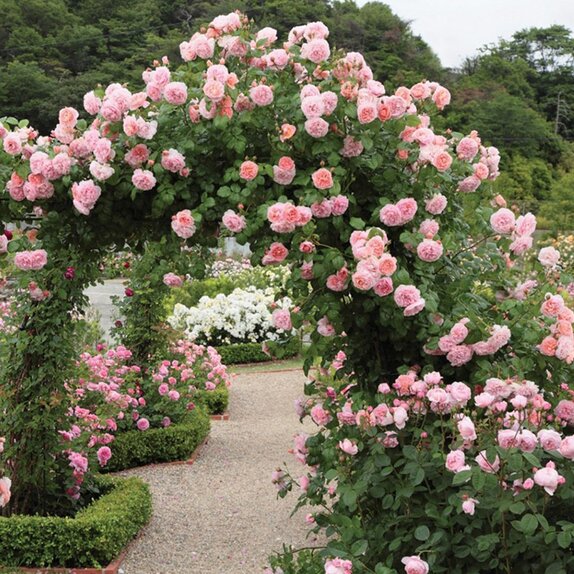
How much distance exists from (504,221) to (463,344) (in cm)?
45

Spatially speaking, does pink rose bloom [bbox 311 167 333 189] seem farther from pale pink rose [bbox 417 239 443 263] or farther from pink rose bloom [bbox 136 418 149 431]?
pink rose bloom [bbox 136 418 149 431]

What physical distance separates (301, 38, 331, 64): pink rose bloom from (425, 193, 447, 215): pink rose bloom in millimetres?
622

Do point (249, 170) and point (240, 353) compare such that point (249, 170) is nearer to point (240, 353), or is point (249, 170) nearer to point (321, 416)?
point (321, 416)

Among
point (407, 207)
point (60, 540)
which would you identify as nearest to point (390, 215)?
point (407, 207)

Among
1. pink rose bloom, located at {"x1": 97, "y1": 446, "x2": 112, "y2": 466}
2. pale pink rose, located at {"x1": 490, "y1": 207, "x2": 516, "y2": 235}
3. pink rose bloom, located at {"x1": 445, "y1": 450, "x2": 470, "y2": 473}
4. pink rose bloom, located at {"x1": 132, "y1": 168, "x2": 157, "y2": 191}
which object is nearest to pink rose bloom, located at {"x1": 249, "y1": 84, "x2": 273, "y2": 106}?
pink rose bloom, located at {"x1": 132, "y1": 168, "x2": 157, "y2": 191}

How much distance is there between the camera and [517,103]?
42.2m

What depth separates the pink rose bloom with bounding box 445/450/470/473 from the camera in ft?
7.80

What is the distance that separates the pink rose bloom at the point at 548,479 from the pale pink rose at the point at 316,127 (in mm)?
1267

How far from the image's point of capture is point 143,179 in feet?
9.54

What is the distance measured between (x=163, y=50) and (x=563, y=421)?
35.5 metres

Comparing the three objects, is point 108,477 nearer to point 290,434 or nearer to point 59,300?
point 59,300

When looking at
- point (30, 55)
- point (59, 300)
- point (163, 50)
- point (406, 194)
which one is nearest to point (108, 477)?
point (59, 300)

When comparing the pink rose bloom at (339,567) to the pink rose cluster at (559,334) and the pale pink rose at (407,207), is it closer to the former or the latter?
the pink rose cluster at (559,334)

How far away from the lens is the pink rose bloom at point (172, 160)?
2904 millimetres
